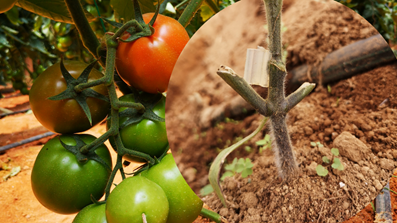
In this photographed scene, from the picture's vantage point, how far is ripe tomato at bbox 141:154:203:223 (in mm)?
518

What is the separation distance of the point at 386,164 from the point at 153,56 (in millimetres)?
475

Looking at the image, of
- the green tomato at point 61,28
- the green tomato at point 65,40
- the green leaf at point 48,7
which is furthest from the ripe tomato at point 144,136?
the green tomato at point 65,40

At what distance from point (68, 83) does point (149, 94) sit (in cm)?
16

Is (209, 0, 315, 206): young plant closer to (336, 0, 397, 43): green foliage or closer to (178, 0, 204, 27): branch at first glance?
(178, 0, 204, 27): branch

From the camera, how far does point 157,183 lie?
52 cm

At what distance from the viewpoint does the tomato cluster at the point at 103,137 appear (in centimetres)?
50

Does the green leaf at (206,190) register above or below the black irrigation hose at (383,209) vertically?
above

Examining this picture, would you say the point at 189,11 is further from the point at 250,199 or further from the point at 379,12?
the point at 379,12

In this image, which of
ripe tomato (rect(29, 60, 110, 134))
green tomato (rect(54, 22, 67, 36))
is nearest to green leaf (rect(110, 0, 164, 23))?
ripe tomato (rect(29, 60, 110, 134))

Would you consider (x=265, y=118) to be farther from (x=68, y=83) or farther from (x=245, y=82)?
(x=68, y=83)

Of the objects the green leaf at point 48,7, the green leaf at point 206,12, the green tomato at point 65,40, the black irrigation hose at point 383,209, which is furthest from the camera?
the green tomato at point 65,40

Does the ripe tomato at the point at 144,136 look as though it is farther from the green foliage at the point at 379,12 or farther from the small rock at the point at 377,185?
the green foliage at the point at 379,12

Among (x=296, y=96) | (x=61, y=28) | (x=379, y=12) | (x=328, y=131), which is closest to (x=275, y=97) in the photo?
(x=296, y=96)

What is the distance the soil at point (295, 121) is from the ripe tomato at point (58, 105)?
21 cm
